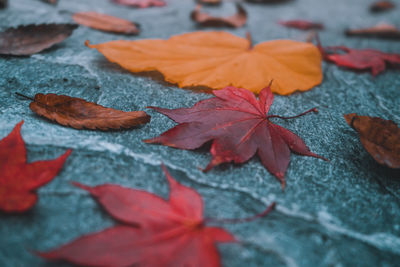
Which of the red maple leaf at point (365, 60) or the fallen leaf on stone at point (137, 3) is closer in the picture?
the red maple leaf at point (365, 60)

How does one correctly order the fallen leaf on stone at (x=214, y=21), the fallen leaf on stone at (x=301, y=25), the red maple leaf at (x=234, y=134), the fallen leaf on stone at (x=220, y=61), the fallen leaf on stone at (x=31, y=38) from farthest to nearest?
the fallen leaf on stone at (x=301, y=25)
the fallen leaf on stone at (x=214, y=21)
the fallen leaf on stone at (x=31, y=38)
the fallen leaf on stone at (x=220, y=61)
the red maple leaf at (x=234, y=134)

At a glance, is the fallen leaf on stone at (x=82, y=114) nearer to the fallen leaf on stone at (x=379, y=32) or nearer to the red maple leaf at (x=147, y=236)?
the red maple leaf at (x=147, y=236)

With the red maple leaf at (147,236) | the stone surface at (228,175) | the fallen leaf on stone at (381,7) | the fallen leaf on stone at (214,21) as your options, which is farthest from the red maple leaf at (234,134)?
the fallen leaf on stone at (381,7)

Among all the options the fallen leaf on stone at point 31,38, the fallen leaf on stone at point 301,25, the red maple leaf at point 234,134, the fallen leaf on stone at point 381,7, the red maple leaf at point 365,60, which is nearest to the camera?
the red maple leaf at point 234,134

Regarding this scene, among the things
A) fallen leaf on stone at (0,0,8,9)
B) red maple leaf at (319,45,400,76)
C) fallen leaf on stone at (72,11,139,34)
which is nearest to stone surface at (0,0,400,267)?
red maple leaf at (319,45,400,76)

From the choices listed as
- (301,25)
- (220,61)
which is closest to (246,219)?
(220,61)

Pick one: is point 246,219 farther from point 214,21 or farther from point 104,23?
point 214,21

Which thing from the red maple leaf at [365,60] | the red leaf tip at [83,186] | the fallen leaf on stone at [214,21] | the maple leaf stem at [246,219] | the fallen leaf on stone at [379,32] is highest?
the fallen leaf on stone at [379,32]

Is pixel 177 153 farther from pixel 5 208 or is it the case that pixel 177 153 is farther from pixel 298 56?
pixel 298 56

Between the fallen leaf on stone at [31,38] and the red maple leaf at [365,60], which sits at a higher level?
the red maple leaf at [365,60]
